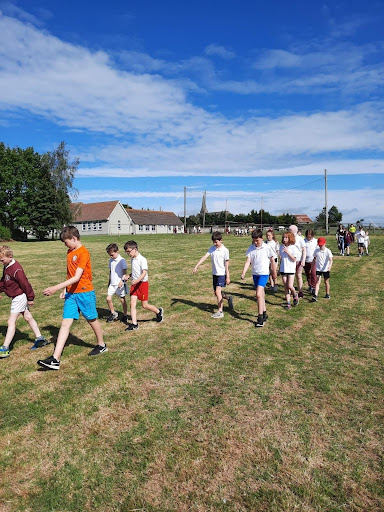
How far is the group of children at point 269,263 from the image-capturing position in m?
7.25

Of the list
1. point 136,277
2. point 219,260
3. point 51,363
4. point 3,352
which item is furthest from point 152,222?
point 51,363

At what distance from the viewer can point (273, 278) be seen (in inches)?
411

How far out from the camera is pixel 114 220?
69938 mm

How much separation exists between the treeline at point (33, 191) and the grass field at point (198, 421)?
49.3 meters

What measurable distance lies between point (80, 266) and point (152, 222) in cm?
7186

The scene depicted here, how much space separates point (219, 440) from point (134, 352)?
2.58 m

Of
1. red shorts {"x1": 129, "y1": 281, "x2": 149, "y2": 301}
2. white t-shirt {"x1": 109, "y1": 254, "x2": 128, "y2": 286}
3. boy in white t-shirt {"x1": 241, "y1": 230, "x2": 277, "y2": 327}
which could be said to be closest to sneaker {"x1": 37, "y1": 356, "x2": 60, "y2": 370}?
red shorts {"x1": 129, "y1": 281, "x2": 149, "y2": 301}

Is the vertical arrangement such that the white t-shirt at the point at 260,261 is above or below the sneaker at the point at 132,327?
above

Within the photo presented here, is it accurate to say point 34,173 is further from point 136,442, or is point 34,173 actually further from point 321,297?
point 136,442

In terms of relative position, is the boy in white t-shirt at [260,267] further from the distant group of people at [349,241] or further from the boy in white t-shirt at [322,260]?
the distant group of people at [349,241]

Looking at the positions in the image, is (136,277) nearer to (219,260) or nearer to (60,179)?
(219,260)

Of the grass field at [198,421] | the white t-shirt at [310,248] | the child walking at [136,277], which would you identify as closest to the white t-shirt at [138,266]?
the child walking at [136,277]

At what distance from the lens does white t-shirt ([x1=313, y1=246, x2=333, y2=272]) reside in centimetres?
936

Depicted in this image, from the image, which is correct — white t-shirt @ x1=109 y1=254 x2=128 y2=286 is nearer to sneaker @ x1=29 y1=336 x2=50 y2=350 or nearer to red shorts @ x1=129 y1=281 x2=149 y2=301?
red shorts @ x1=129 y1=281 x2=149 y2=301
